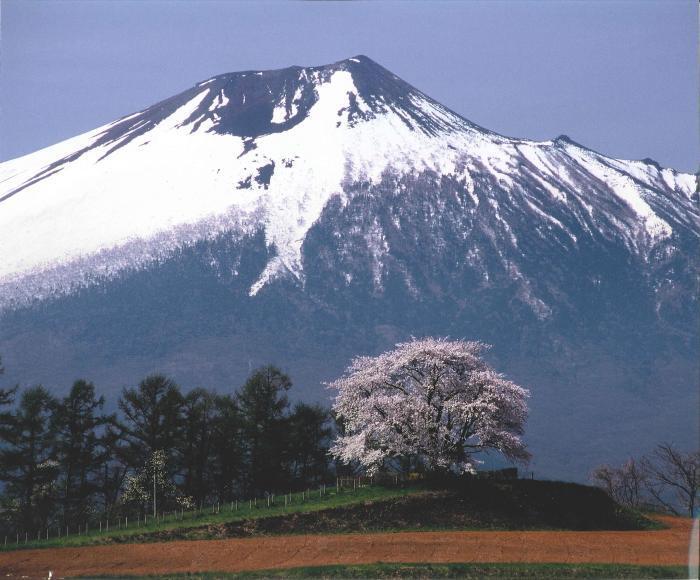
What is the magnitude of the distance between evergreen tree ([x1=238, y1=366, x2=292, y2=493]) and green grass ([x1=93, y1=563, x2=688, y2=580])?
3342cm

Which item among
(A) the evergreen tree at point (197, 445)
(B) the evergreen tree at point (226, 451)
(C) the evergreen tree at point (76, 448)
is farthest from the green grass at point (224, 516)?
(B) the evergreen tree at point (226, 451)

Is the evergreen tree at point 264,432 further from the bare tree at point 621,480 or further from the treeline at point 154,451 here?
the bare tree at point 621,480

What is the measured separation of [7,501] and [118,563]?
27568mm

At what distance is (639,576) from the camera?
191ft

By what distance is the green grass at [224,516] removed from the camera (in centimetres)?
7000

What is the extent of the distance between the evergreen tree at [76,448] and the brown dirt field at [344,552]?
21.4m

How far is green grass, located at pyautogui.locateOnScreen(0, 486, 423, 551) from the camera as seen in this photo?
230 ft

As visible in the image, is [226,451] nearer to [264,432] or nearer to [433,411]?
[264,432]

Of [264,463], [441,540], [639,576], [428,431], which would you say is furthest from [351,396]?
[639,576]

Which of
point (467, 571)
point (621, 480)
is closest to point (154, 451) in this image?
point (467, 571)

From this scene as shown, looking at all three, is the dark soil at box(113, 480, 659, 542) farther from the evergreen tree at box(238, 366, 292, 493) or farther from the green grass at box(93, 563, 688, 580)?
the evergreen tree at box(238, 366, 292, 493)

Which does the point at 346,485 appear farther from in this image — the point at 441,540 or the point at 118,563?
the point at 118,563

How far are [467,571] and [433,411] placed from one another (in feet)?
73.4

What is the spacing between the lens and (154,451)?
295ft
